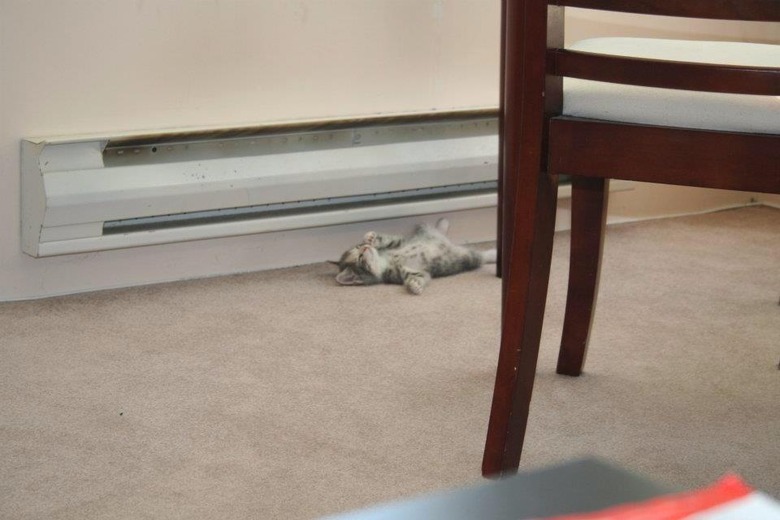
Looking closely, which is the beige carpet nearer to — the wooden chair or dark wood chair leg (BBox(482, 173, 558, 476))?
dark wood chair leg (BBox(482, 173, 558, 476))

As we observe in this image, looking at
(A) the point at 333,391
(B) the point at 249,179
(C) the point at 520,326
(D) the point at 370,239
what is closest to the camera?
(C) the point at 520,326

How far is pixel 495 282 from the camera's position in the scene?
2150 millimetres

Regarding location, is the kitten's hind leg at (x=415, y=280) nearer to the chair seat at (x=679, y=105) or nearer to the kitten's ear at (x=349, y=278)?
the kitten's ear at (x=349, y=278)

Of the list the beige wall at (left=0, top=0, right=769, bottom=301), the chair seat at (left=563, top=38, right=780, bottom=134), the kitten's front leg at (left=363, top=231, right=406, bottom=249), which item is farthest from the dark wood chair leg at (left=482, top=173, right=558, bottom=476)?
the beige wall at (left=0, top=0, right=769, bottom=301)

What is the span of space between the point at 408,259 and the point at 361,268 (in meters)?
0.12

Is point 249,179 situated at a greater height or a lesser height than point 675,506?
lesser

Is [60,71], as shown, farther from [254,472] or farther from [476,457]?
[476,457]

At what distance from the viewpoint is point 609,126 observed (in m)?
1.12

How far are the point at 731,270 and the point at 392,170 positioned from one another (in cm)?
82

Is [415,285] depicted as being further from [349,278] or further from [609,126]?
[609,126]

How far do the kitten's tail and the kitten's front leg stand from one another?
0.19m

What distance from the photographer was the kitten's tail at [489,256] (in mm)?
2263

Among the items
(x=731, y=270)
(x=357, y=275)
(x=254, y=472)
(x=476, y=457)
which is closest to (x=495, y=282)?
(x=357, y=275)

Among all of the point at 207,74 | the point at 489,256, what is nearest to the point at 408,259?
the point at 489,256
